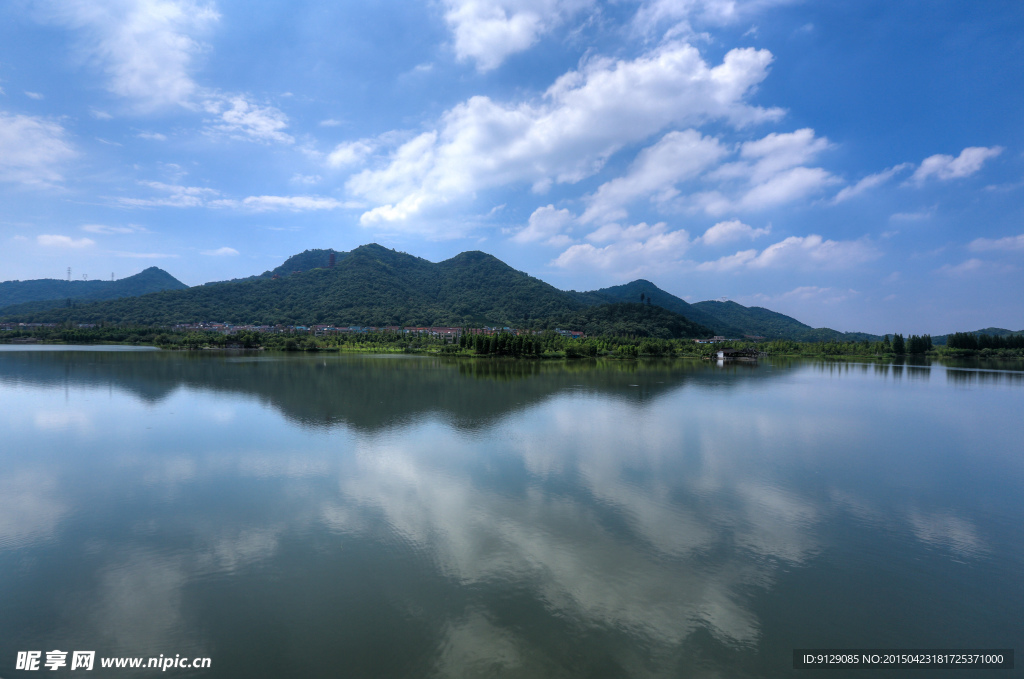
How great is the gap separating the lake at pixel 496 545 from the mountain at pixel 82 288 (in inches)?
6537

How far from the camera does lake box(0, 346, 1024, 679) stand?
203 inches

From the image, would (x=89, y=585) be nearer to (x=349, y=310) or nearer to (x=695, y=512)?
(x=695, y=512)

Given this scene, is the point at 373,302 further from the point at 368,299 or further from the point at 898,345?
the point at 898,345

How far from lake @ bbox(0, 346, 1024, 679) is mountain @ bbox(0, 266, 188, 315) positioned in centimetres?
16604

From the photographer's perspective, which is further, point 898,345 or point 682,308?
point 682,308

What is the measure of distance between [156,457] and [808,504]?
653 inches

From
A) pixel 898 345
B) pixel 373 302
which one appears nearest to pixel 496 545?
pixel 898 345

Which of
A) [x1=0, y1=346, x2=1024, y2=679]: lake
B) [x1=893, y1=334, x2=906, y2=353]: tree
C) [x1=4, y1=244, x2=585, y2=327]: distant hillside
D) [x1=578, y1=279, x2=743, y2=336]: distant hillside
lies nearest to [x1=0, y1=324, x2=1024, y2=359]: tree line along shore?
[x1=893, y1=334, x2=906, y2=353]: tree

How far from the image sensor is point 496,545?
24.6 ft

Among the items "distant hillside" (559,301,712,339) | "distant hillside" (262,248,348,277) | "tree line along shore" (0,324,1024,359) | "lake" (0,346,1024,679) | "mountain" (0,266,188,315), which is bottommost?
"lake" (0,346,1024,679)

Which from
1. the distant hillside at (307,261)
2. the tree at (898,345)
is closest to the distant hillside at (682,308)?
the tree at (898,345)

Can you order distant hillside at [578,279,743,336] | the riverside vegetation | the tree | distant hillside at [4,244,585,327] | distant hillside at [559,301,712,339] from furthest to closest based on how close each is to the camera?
distant hillside at [578,279,743,336] < distant hillside at [4,244,585,327] < distant hillside at [559,301,712,339] < the tree < the riverside vegetation

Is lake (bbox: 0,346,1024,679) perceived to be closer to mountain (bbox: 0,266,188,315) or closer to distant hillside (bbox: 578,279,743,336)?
distant hillside (bbox: 578,279,743,336)

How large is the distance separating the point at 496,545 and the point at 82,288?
21360cm
